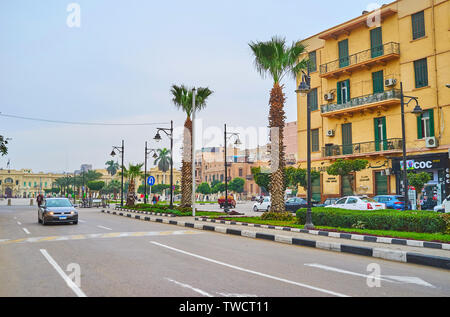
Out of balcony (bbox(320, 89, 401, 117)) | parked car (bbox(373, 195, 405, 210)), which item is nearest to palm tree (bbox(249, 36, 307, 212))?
parked car (bbox(373, 195, 405, 210))

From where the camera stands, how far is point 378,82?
31000mm

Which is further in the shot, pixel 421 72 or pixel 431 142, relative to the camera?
pixel 421 72

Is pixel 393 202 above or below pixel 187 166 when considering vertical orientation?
below

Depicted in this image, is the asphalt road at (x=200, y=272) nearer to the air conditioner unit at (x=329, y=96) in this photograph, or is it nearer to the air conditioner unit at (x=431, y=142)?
the air conditioner unit at (x=431, y=142)

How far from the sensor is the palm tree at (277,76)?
20266 mm

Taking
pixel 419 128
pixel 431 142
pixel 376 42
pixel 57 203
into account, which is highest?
pixel 376 42

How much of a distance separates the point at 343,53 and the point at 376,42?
3.25 metres

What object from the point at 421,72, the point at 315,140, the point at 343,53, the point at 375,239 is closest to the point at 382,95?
the point at 421,72

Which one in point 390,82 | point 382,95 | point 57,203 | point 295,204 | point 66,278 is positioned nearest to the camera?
point 66,278

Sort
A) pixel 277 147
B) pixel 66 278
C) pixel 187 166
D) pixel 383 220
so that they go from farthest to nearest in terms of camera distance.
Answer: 1. pixel 187 166
2. pixel 277 147
3. pixel 383 220
4. pixel 66 278

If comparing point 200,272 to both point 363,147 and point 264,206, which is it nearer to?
point 363,147

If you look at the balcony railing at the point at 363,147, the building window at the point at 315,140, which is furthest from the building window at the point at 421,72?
the building window at the point at 315,140
